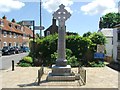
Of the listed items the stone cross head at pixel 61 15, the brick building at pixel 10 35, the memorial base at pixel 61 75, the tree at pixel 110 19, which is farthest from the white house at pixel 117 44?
the tree at pixel 110 19

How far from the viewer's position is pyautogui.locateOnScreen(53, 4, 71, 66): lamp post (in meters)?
14.9

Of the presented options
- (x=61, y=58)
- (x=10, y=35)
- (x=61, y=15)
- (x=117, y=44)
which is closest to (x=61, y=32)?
(x=61, y=15)

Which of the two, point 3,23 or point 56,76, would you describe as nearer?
point 56,76

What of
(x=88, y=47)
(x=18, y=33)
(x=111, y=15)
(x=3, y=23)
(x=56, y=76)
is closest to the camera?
(x=56, y=76)

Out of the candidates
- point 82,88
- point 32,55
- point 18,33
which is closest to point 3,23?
point 18,33

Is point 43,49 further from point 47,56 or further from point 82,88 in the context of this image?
point 82,88

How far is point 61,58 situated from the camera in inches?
592

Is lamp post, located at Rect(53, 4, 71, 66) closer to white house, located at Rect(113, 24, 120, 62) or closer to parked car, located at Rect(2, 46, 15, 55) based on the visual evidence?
white house, located at Rect(113, 24, 120, 62)

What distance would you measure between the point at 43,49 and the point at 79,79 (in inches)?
500

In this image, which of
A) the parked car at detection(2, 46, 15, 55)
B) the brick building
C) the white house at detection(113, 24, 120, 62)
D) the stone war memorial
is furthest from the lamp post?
the brick building

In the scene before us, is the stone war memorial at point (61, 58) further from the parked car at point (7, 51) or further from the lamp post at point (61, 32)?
the parked car at point (7, 51)

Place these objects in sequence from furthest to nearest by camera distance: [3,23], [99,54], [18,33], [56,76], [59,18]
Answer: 1. [18,33]
2. [3,23]
3. [99,54]
4. [59,18]
5. [56,76]

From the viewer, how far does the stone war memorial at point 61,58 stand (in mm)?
14222

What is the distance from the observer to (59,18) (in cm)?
1523
